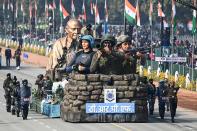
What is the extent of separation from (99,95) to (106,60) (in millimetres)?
1378

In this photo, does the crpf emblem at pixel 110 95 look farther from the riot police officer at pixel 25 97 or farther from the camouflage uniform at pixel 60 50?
the riot police officer at pixel 25 97

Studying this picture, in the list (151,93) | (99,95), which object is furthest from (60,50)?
(151,93)

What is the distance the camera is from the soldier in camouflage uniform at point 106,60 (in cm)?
3653

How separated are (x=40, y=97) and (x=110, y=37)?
543 centimetres

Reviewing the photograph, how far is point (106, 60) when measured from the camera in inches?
1449

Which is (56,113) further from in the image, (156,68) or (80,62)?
(156,68)

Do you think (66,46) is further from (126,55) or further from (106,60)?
(126,55)

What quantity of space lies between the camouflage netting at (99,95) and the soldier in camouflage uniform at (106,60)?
506 mm

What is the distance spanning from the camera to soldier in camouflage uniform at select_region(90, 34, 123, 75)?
36.5 meters

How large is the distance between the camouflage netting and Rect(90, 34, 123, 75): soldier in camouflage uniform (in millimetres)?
506

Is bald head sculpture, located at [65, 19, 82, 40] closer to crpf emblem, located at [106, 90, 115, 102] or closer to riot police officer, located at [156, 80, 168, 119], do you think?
crpf emblem, located at [106, 90, 115, 102]

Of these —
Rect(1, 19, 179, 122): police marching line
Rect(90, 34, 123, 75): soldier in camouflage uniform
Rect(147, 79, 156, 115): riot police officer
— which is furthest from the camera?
Rect(147, 79, 156, 115): riot police officer

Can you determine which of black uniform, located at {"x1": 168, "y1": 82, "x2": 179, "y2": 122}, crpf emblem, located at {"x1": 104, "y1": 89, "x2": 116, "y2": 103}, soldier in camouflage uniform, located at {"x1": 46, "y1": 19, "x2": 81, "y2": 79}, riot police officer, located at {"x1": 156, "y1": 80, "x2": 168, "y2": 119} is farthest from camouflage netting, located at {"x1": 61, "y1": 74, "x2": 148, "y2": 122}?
soldier in camouflage uniform, located at {"x1": 46, "y1": 19, "x2": 81, "y2": 79}

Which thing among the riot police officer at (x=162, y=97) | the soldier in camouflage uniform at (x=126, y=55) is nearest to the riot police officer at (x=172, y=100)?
the riot police officer at (x=162, y=97)
